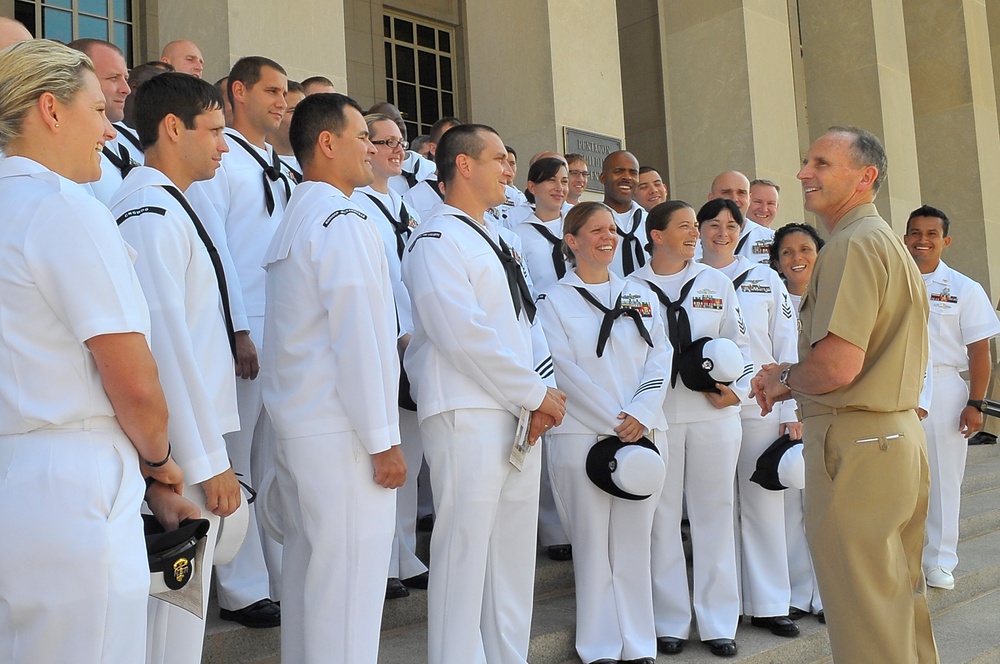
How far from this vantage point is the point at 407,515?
4.89m

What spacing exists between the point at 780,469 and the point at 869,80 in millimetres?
8179

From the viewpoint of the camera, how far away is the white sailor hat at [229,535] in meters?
2.91

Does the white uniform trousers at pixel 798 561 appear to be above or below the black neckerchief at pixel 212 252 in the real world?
below

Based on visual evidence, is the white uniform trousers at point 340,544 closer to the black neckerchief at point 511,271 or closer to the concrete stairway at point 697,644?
the concrete stairway at point 697,644

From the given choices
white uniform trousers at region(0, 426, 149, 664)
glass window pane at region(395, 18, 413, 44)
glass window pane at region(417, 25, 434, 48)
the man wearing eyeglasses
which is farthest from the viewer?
glass window pane at region(417, 25, 434, 48)

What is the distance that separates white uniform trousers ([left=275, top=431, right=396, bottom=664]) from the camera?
11.0ft

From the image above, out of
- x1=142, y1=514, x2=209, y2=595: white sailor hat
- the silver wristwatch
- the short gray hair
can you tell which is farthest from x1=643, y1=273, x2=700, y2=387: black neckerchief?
x1=142, y1=514, x2=209, y2=595: white sailor hat

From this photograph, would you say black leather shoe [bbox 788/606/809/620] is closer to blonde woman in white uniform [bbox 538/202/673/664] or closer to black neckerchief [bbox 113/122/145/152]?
blonde woman in white uniform [bbox 538/202/673/664]

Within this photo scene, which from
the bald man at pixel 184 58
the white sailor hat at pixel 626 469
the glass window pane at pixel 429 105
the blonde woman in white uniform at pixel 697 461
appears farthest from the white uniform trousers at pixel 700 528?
the glass window pane at pixel 429 105

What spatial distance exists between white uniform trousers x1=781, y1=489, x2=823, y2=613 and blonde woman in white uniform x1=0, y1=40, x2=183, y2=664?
4195 millimetres

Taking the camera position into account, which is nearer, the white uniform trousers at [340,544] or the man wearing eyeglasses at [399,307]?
the white uniform trousers at [340,544]

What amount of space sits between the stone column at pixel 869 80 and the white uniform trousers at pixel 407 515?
8.62m

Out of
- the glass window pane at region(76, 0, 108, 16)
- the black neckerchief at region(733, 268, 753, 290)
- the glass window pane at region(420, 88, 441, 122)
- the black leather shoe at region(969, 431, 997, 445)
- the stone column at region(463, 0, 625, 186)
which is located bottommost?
the black leather shoe at region(969, 431, 997, 445)

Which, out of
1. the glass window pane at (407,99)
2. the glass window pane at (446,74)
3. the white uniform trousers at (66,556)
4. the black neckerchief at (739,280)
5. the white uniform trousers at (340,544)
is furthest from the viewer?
the glass window pane at (446,74)
